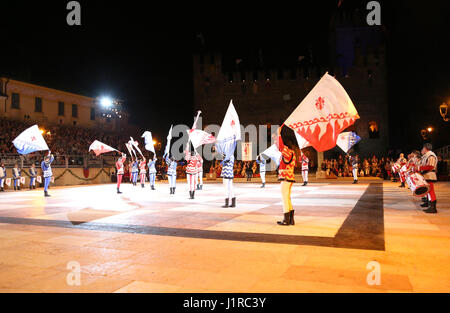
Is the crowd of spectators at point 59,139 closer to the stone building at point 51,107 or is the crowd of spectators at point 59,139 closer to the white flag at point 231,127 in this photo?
the stone building at point 51,107

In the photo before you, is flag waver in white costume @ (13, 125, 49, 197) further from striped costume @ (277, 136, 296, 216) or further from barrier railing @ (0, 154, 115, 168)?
striped costume @ (277, 136, 296, 216)

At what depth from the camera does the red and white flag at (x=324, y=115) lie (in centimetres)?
816

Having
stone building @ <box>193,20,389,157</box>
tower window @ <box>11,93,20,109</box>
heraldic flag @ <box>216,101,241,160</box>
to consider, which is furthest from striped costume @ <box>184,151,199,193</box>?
stone building @ <box>193,20,389,157</box>

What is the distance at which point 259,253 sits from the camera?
5.65 meters

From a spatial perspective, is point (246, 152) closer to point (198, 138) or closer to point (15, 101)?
point (15, 101)

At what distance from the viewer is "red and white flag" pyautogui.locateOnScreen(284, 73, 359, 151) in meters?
8.16

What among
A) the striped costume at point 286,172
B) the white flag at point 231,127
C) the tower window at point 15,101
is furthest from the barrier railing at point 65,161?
the striped costume at point 286,172

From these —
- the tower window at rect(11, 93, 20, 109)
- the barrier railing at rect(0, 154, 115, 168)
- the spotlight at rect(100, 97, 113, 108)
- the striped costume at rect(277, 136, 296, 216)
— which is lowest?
the striped costume at rect(277, 136, 296, 216)

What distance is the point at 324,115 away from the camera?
8.35m

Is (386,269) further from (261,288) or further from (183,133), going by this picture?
(183,133)

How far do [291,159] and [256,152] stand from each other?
1348 inches

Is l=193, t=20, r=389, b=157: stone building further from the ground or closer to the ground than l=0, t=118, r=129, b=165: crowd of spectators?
further from the ground
